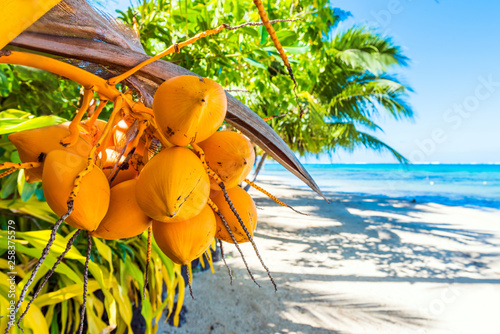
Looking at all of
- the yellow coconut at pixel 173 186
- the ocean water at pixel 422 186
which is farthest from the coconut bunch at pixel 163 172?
the ocean water at pixel 422 186

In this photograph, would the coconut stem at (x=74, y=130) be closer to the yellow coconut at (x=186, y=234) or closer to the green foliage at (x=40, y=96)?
the yellow coconut at (x=186, y=234)

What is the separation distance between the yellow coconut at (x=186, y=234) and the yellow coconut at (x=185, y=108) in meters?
0.11

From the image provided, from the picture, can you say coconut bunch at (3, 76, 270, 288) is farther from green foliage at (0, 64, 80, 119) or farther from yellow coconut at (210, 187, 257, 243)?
green foliage at (0, 64, 80, 119)

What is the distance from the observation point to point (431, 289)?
403 cm

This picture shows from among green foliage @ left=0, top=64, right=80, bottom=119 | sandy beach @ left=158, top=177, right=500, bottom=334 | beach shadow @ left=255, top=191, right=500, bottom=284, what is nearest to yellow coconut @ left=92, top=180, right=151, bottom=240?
green foliage @ left=0, top=64, right=80, bottom=119

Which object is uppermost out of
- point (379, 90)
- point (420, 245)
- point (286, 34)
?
point (379, 90)

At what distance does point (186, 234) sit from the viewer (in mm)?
397

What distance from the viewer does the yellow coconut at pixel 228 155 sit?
40 cm

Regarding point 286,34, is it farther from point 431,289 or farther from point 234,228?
point 431,289

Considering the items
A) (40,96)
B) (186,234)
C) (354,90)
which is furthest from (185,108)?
(354,90)

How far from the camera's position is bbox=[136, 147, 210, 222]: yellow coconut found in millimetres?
343

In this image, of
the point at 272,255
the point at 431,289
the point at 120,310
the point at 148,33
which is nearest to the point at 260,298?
the point at 272,255

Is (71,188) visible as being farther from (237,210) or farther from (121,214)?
(237,210)

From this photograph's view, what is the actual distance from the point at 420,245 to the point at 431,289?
2449 mm
